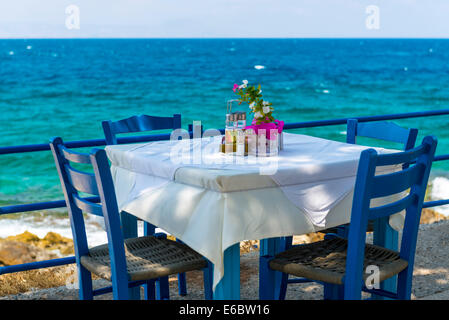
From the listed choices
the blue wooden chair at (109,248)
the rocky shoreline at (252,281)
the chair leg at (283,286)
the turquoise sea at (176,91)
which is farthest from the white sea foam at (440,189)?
the blue wooden chair at (109,248)

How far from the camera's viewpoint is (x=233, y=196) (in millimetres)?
2062

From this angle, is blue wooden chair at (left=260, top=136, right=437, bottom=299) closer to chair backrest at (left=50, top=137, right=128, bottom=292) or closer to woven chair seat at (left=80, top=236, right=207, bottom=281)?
woven chair seat at (left=80, top=236, right=207, bottom=281)

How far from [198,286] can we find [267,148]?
45.1 inches

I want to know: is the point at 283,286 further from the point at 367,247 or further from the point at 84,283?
the point at 84,283

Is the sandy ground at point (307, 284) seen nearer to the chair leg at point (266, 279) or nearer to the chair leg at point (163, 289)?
the chair leg at point (163, 289)

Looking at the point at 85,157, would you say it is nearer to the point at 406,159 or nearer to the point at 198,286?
the point at 406,159

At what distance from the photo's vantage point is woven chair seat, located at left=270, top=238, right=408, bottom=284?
218 centimetres

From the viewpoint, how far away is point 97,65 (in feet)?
133

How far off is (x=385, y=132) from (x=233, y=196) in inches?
47.3

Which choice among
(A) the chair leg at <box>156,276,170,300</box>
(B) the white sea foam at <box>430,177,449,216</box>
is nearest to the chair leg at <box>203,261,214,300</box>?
(A) the chair leg at <box>156,276,170,300</box>

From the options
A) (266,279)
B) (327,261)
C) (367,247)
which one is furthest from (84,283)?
(367,247)

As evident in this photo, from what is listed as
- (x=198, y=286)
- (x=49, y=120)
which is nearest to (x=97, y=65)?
(x=49, y=120)

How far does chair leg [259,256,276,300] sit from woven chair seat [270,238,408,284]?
0.12 ft

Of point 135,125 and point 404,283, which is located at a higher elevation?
point 135,125
